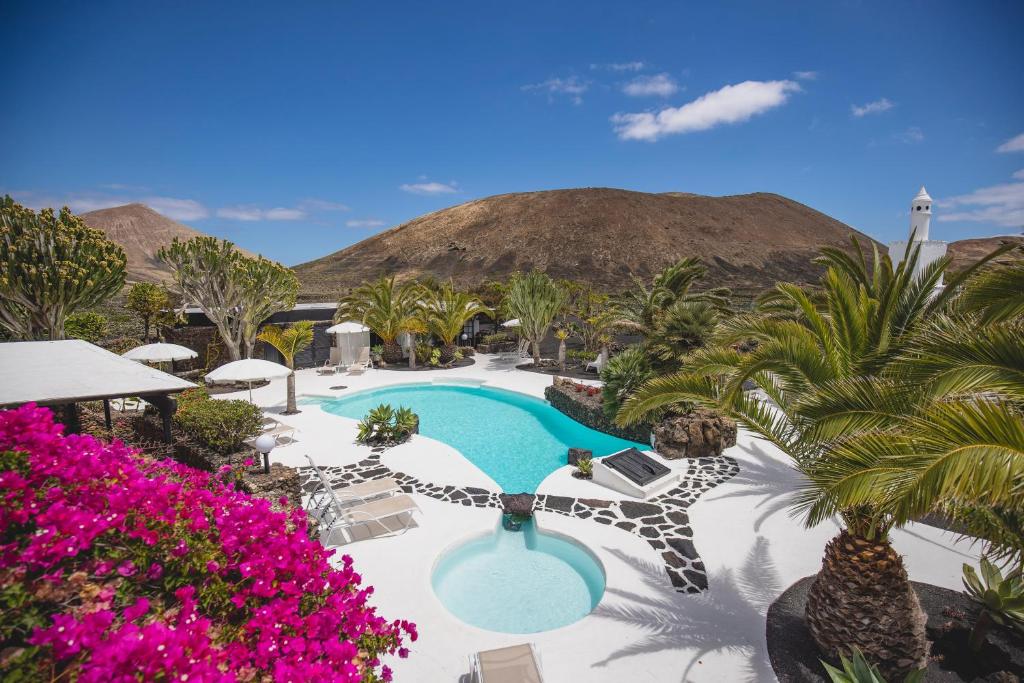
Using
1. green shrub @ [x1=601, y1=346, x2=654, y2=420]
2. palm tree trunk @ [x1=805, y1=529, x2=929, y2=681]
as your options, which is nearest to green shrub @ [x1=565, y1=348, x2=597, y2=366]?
green shrub @ [x1=601, y1=346, x2=654, y2=420]

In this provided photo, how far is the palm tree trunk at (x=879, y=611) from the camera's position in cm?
421

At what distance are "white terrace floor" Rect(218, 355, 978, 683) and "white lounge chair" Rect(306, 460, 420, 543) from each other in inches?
11.0

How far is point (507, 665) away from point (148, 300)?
1904 cm

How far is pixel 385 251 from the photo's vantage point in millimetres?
75375

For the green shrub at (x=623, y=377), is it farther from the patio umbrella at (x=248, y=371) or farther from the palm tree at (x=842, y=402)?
the patio umbrella at (x=248, y=371)

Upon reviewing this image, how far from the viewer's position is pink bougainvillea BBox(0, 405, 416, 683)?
184 centimetres

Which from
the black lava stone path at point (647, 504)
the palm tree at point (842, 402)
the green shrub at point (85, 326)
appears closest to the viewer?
the palm tree at point (842, 402)

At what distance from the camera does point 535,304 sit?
67.5 feet

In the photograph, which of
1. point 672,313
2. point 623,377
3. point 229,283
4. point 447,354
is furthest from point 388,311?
point 672,313

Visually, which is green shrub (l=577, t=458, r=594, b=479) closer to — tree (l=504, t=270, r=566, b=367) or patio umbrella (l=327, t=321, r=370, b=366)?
tree (l=504, t=270, r=566, b=367)

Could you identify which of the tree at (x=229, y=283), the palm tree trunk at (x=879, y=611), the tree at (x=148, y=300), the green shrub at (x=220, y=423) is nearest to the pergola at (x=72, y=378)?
the green shrub at (x=220, y=423)

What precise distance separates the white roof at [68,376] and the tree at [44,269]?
6337mm

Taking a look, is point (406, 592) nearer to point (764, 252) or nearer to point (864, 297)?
point (864, 297)

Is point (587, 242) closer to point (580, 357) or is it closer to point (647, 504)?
point (580, 357)
